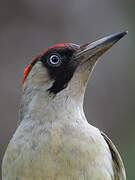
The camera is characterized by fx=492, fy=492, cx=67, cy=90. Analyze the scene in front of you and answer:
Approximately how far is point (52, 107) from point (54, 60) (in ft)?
2.07

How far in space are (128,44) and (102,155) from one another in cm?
814

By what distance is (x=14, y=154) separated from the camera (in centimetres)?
593

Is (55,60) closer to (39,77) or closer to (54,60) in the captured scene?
(54,60)

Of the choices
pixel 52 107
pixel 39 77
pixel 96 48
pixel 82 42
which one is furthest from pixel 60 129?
pixel 82 42

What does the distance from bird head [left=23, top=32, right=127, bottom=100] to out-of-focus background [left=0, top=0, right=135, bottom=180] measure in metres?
6.16

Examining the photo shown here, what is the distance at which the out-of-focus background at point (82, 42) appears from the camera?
12.9 metres

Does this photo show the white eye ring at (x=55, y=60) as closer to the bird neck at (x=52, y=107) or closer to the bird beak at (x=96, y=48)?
the bird beak at (x=96, y=48)

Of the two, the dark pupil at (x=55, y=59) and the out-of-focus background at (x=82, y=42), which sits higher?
the dark pupil at (x=55, y=59)

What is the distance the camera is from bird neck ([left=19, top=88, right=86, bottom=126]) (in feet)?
20.3

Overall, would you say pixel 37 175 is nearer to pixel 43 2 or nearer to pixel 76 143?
pixel 76 143

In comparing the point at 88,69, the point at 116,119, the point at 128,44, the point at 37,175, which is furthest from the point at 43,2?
the point at 37,175

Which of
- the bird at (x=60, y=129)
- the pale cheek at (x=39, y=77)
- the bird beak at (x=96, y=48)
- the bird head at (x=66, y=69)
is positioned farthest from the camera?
the pale cheek at (x=39, y=77)

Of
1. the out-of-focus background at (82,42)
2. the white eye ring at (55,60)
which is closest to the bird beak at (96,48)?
the white eye ring at (55,60)

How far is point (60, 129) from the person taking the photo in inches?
237
